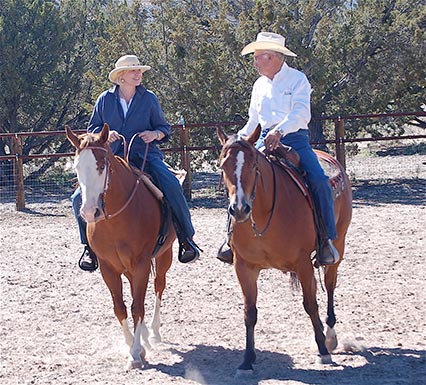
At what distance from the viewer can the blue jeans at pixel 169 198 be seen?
595 centimetres

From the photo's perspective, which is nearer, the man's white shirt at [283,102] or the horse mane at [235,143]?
the horse mane at [235,143]

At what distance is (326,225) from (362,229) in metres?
5.01

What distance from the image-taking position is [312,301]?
5.48 meters

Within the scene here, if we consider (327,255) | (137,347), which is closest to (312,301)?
(327,255)

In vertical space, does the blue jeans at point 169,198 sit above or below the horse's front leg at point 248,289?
above

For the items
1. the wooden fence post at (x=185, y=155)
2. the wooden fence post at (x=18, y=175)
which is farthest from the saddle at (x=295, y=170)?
the wooden fence post at (x=18, y=175)

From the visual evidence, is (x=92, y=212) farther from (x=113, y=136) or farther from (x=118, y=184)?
(x=113, y=136)

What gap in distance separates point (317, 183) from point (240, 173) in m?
0.88

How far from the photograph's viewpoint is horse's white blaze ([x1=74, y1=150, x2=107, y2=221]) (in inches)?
199

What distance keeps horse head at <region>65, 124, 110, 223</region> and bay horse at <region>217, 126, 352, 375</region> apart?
801 millimetres

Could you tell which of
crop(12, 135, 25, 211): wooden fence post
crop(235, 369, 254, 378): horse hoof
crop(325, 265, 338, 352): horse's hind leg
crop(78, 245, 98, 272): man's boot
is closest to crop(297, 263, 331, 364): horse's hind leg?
crop(325, 265, 338, 352): horse's hind leg

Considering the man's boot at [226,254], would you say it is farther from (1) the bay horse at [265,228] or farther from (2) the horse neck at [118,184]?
(2) the horse neck at [118,184]

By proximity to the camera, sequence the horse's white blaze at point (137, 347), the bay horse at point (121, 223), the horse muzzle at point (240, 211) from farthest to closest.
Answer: the horse's white blaze at point (137, 347) < the bay horse at point (121, 223) < the horse muzzle at point (240, 211)

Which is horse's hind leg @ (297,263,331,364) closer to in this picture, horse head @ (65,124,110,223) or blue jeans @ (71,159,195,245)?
blue jeans @ (71,159,195,245)
